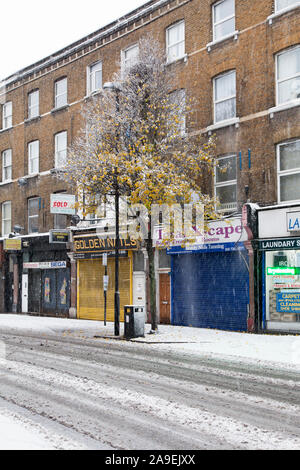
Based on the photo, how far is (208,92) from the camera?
854 inches

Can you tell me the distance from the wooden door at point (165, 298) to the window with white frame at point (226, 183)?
430 centimetres

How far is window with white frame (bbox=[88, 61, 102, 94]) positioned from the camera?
27.4m

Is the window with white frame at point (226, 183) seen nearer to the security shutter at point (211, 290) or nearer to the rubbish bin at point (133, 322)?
the security shutter at point (211, 290)

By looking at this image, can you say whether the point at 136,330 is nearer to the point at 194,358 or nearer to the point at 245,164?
the point at 194,358

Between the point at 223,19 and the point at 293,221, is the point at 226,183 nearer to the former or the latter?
the point at 293,221

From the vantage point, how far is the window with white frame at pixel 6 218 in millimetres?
33500

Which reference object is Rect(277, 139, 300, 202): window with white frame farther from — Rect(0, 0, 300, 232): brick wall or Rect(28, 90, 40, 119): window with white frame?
Rect(28, 90, 40, 119): window with white frame

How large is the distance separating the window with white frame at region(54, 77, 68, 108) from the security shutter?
12370 millimetres

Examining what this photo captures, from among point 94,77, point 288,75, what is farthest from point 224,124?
point 94,77

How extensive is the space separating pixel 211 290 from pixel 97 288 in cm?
745

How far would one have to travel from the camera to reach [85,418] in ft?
Result: 24.7

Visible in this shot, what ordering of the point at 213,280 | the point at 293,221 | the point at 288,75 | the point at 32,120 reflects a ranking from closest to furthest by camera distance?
the point at 293,221 < the point at 288,75 < the point at 213,280 < the point at 32,120

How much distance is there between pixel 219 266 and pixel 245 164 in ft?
13.3

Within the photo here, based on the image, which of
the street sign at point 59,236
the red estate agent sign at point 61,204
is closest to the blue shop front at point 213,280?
the red estate agent sign at point 61,204
